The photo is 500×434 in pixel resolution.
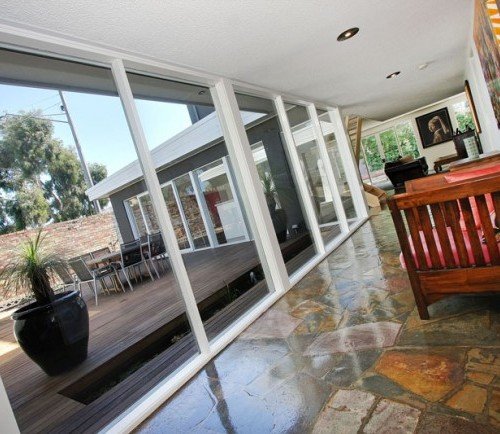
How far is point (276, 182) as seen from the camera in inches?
210

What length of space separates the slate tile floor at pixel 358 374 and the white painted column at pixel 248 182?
0.70 m

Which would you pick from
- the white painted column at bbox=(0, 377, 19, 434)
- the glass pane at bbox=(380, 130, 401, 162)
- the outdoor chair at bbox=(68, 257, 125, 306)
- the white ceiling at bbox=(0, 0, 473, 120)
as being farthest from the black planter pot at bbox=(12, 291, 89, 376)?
the glass pane at bbox=(380, 130, 401, 162)

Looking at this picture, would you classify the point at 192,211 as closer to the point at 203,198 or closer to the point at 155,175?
the point at 203,198

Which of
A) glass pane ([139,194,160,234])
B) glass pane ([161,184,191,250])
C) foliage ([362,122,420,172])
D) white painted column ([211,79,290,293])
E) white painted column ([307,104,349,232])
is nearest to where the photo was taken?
glass pane ([139,194,160,234])

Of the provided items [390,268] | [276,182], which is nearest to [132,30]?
[390,268]

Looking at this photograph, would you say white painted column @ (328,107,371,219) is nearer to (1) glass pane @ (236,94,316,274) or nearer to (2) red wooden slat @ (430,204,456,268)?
(1) glass pane @ (236,94,316,274)

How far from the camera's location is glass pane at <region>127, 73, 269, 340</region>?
330 centimetres

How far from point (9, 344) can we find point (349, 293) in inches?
102

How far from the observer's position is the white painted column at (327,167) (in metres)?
5.71

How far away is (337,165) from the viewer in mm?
6488

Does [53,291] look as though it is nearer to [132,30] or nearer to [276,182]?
[132,30]

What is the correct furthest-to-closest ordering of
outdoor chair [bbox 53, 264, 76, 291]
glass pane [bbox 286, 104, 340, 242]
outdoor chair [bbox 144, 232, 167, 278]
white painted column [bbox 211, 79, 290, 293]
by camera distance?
glass pane [bbox 286, 104, 340, 242] < white painted column [bbox 211, 79, 290, 293] < outdoor chair [bbox 144, 232, 167, 278] < outdoor chair [bbox 53, 264, 76, 291]

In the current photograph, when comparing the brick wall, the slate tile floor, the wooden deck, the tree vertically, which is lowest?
the slate tile floor

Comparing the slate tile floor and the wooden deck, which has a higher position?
the wooden deck
